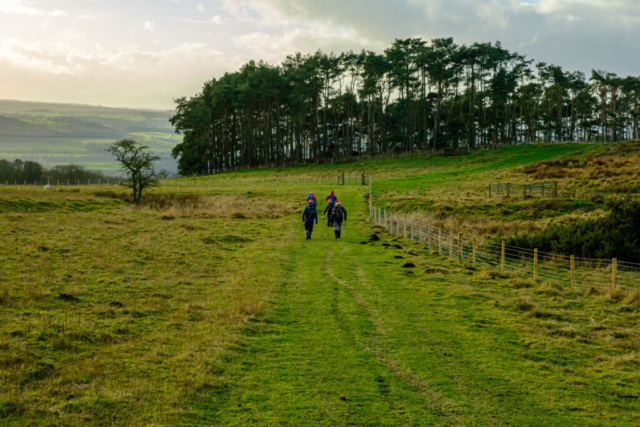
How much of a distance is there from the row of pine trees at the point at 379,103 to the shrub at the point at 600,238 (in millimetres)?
68855

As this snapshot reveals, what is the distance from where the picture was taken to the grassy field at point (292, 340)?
272 inches

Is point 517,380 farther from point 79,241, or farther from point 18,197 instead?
point 18,197

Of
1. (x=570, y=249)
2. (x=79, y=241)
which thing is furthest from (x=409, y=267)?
(x=79, y=241)

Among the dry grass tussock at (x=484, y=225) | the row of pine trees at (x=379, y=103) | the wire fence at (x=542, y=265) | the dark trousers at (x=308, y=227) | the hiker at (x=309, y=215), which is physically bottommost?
the wire fence at (x=542, y=265)

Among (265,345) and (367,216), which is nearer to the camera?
(265,345)

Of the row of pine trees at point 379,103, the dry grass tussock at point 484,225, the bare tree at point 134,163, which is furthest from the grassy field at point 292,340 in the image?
the row of pine trees at point 379,103

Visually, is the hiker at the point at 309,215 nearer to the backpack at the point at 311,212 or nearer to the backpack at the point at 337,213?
the backpack at the point at 311,212

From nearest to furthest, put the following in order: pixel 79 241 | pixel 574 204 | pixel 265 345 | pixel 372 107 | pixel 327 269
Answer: pixel 265 345 < pixel 327 269 < pixel 79 241 < pixel 574 204 < pixel 372 107

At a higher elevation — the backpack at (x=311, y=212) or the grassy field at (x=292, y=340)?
the backpack at (x=311, y=212)

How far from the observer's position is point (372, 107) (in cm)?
9569

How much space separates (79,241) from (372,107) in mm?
80654

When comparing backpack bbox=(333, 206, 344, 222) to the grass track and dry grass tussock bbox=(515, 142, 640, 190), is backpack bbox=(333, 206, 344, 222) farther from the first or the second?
dry grass tussock bbox=(515, 142, 640, 190)

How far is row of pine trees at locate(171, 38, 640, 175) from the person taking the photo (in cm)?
9150

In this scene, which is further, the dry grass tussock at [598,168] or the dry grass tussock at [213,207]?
the dry grass tussock at [598,168]
